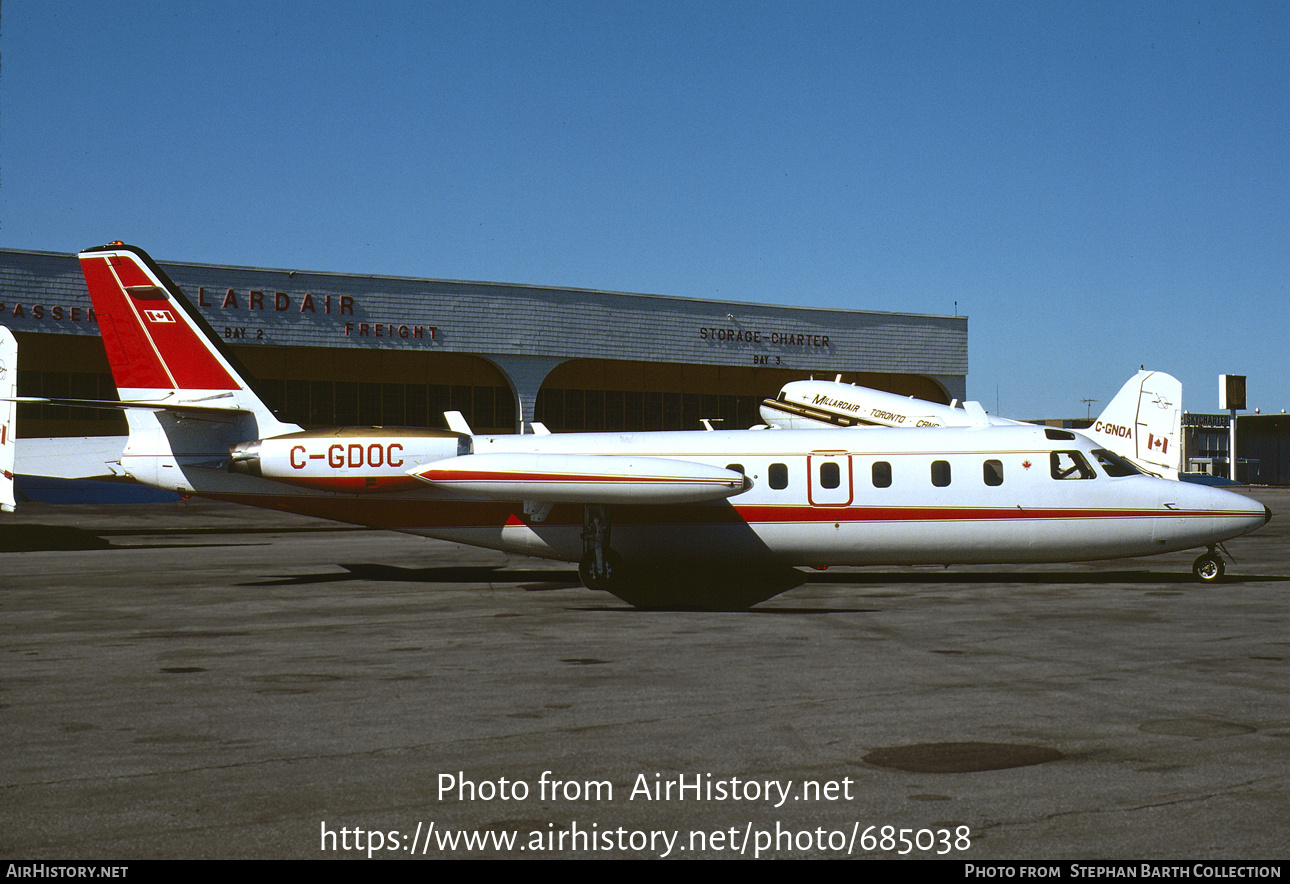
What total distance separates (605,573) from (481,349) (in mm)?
41287

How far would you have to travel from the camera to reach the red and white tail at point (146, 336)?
20.5 metres

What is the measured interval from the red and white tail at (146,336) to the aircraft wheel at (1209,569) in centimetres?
1606

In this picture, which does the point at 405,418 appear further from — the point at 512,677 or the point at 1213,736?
the point at 1213,736

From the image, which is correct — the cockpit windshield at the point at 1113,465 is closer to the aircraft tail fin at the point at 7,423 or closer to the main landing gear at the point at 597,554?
the main landing gear at the point at 597,554

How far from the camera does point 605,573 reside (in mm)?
19688

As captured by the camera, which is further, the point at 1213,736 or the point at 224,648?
the point at 224,648

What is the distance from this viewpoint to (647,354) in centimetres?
6375

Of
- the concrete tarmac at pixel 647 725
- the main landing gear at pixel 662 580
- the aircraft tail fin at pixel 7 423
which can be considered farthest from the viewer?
the aircraft tail fin at pixel 7 423

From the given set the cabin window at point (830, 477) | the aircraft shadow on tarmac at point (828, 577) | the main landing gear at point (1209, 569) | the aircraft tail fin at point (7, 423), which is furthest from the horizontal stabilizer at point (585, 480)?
the aircraft tail fin at point (7, 423)

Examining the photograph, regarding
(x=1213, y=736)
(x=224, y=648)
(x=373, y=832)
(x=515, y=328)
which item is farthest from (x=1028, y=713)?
(x=515, y=328)

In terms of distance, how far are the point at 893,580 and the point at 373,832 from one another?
16092 mm

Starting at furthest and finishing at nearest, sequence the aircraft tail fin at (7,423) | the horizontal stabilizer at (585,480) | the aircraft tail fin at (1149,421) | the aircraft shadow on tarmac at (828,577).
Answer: the aircraft tail fin at (1149,421) < the aircraft tail fin at (7,423) < the aircraft shadow on tarmac at (828,577) < the horizontal stabilizer at (585,480)

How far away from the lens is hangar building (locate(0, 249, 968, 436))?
53719 millimetres

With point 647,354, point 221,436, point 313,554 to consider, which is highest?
point 647,354
